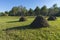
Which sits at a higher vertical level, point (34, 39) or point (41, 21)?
point (41, 21)

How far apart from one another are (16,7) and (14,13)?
9.43 metres

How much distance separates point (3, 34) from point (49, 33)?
640cm

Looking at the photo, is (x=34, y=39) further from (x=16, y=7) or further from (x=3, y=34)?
(x=16, y=7)

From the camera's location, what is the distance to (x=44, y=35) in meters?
17.7

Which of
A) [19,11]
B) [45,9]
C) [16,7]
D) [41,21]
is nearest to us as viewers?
[41,21]

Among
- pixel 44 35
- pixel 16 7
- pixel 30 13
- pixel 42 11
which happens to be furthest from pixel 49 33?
pixel 16 7

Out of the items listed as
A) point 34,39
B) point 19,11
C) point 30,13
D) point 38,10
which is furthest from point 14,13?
point 34,39

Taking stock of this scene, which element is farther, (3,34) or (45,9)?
(45,9)

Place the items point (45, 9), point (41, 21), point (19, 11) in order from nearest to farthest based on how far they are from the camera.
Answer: point (41, 21), point (45, 9), point (19, 11)

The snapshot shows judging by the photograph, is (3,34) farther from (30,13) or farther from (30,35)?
(30,13)

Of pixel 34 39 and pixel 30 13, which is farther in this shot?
pixel 30 13

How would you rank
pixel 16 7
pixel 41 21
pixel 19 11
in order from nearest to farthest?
pixel 41 21 < pixel 19 11 < pixel 16 7

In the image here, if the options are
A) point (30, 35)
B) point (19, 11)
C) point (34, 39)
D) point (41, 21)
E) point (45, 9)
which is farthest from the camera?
point (19, 11)

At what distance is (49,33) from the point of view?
60.9 ft
